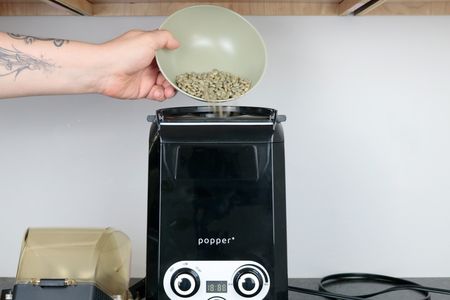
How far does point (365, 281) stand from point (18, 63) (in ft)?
2.68

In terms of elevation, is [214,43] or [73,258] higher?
[214,43]

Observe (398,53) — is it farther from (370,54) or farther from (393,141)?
(393,141)

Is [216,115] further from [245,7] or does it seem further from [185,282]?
[245,7]

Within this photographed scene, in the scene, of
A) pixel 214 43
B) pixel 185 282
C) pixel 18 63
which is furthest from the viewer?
pixel 214 43

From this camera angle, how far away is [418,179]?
4.17ft

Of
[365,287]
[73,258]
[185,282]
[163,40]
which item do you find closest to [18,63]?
[163,40]

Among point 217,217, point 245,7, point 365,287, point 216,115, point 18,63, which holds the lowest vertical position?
point 365,287

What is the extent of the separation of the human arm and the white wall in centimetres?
25

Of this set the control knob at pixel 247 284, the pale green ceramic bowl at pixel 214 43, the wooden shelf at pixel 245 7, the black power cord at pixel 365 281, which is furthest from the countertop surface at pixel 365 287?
the wooden shelf at pixel 245 7

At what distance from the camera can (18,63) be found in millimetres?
971

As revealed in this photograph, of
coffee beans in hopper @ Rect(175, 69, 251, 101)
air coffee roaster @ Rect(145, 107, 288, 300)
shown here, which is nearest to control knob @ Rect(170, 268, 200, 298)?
air coffee roaster @ Rect(145, 107, 288, 300)

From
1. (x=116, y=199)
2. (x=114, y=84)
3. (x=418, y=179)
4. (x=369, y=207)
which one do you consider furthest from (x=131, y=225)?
(x=418, y=179)

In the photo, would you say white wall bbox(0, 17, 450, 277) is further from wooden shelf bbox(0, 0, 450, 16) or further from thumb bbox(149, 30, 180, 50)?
thumb bbox(149, 30, 180, 50)

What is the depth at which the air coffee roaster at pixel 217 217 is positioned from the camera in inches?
32.4
